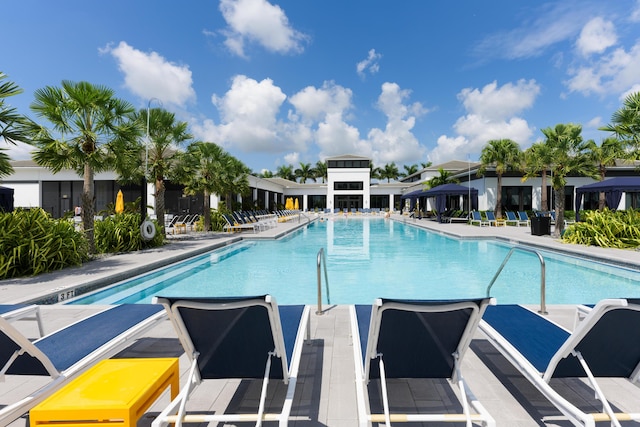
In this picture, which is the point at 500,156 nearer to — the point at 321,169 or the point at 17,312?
the point at 17,312

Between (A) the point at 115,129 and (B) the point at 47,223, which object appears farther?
(A) the point at 115,129

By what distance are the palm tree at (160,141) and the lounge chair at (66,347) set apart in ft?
35.2

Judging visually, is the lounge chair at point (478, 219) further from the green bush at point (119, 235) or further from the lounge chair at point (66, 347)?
the lounge chair at point (66, 347)

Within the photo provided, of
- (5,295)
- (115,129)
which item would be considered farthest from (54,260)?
(115,129)

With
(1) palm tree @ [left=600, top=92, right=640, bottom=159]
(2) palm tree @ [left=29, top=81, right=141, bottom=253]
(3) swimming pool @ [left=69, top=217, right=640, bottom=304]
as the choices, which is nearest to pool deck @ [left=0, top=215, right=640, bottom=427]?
(3) swimming pool @ [left=69, top=217, right=640, bottom=304]

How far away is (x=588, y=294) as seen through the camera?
284 inches

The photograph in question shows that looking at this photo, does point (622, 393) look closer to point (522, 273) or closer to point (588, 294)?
point (588, 294)

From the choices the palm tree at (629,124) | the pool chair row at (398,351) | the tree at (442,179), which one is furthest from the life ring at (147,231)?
the tree at (442,179)

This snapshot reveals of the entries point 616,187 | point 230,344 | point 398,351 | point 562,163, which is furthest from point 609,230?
point 230,344

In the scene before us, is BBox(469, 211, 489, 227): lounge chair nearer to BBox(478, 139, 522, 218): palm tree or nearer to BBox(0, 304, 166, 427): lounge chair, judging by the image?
BBox(478, 139, 522, 218): palm tree

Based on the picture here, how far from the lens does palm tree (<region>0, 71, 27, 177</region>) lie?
7.47 meters

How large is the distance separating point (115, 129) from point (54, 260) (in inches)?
157

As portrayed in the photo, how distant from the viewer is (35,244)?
8031 millimetres

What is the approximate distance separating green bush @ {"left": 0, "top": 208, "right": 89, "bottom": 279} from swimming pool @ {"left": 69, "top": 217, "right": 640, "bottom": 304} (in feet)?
6.67
